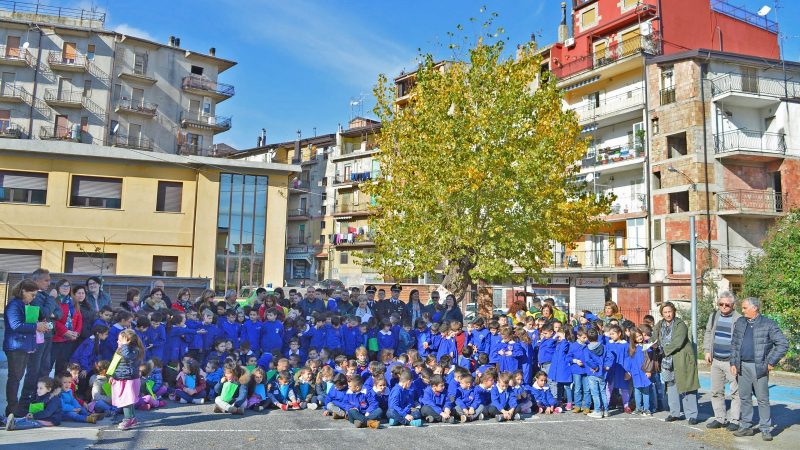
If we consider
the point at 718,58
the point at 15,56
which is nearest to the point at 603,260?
the point at 718,58

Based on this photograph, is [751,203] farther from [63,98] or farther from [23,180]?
[63,98]

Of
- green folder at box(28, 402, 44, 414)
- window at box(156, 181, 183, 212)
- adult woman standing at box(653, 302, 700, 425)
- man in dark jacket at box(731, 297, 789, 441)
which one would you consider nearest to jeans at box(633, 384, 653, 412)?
adult woman standing at box(653, 302, 700, 425)

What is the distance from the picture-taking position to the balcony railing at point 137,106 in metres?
51.7

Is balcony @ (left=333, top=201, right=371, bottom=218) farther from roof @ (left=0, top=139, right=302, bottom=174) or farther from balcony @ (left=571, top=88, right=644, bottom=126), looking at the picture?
roof @ (left=0, top=139, right=302, bottom=174)

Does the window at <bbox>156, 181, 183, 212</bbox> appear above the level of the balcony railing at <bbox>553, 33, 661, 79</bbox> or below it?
below

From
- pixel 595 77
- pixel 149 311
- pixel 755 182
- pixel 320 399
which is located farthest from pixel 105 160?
pixel 755 182

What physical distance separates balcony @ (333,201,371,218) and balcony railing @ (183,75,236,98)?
15186 millimetres

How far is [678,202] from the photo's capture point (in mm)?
35156

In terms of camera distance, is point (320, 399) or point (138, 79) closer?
point (320, 399)

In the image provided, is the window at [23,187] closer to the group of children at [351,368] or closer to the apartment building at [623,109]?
the group of children at [351,368]

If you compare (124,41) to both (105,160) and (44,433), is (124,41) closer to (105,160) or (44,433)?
(105,160)

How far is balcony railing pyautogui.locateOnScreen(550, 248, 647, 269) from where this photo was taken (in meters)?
36.7

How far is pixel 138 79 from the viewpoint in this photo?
52469 mm

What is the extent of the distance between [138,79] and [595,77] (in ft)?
122
